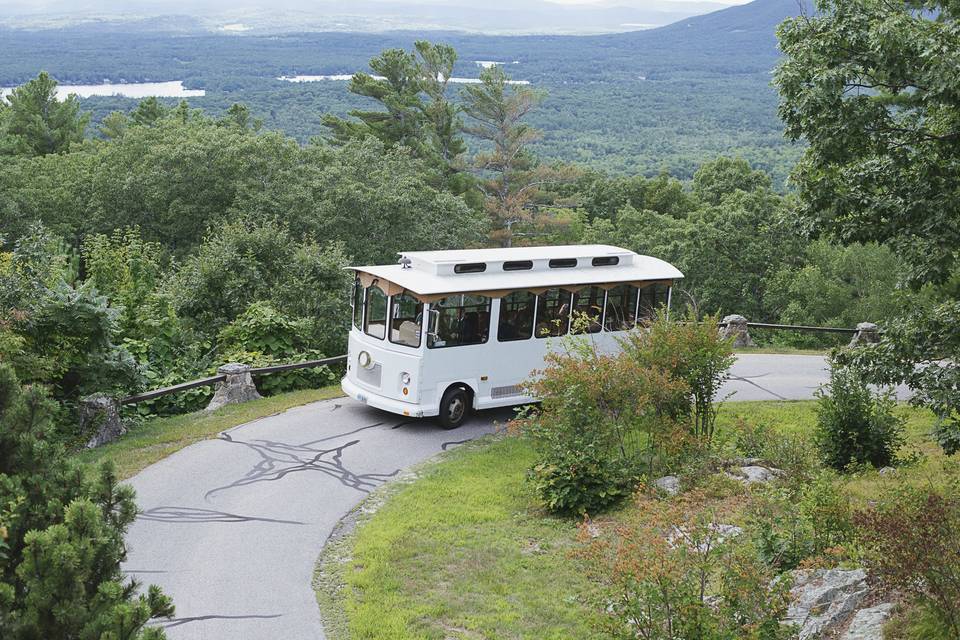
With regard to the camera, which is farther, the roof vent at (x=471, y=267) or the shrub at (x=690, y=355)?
the roof vent at (x=471, y=267)

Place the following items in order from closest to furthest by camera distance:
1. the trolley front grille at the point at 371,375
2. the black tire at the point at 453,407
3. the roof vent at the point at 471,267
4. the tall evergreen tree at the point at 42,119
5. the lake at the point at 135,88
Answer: the roof vent at the point at 471,267 → the black tire at the point at 453,407 → the trolley front grille at the point at 371,375 → the tall evergreen tree at the point at 42,119 → the lake at the point at 135,88

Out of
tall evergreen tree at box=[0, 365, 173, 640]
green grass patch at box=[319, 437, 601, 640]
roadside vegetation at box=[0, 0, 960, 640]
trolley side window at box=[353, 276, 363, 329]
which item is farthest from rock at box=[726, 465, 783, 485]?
tall evergreen tree at box=[0, 365, 173, 640]

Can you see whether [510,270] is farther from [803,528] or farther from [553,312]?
[803,528]

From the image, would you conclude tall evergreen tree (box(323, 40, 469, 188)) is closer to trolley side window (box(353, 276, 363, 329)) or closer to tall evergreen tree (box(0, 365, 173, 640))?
trolley side window (box(353, 276, 363, 329))

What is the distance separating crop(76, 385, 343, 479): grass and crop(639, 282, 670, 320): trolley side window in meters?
6.04

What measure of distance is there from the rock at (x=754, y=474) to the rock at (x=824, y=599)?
376cm

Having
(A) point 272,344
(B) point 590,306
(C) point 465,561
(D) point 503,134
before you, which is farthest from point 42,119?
(C) point 465,561

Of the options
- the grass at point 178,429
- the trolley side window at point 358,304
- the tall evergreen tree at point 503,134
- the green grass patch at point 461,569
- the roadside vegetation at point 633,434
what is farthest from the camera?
the tall evergreen tree at point 503,134

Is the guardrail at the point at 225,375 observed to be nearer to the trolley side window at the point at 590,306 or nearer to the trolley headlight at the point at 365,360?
the trolley headlight at the point at 365,360

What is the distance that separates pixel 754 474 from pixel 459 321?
18.8 ft

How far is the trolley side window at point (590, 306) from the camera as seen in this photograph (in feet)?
58.7

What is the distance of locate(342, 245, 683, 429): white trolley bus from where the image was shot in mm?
16594

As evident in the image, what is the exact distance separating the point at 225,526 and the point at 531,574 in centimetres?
407

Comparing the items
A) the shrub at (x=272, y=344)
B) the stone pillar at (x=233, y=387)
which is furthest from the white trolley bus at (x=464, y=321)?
the shrub at (x=272, y=344)
